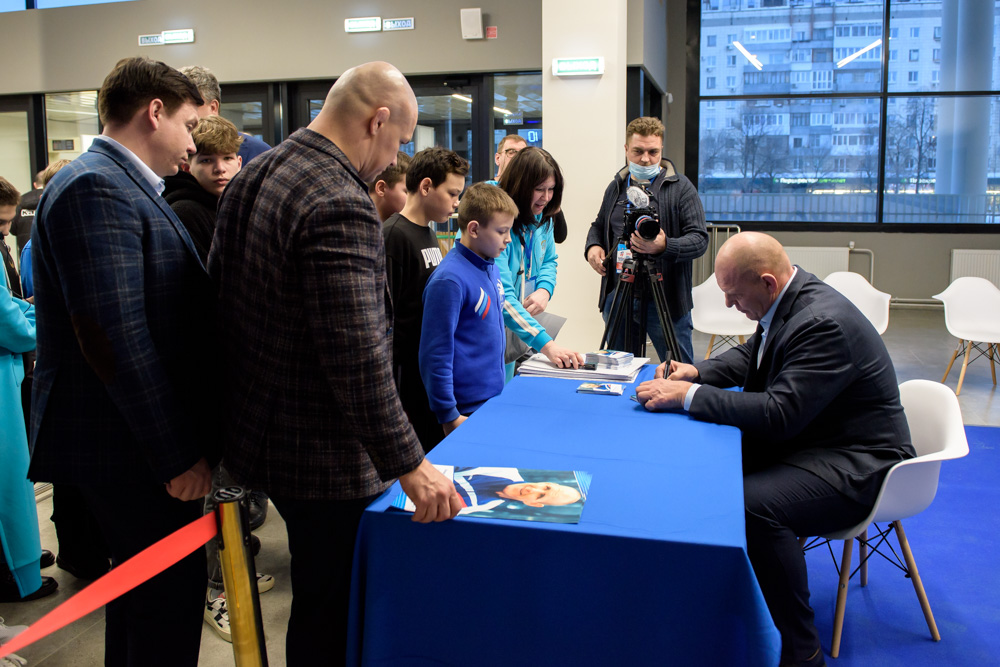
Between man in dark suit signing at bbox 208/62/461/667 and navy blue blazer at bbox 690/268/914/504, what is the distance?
946 mm

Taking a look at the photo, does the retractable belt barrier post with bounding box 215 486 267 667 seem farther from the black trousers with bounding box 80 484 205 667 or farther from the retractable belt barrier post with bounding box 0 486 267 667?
the black trousers with bounding box 80 484 205 667

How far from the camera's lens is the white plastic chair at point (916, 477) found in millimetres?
1892

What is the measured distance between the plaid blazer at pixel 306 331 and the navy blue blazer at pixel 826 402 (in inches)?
39.6

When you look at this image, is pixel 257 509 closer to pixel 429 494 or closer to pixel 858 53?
pixel 429 494

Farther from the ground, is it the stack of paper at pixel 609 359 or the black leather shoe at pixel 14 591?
the stack of paper at pixel 609 359

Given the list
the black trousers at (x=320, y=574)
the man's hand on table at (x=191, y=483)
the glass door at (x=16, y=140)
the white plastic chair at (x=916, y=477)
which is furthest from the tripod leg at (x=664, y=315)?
the glass door at (x=16, y=140)

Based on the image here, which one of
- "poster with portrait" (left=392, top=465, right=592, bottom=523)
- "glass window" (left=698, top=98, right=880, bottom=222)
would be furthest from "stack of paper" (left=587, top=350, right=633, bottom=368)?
"glass window" (left=698, top=98, right=880, bottom=222)

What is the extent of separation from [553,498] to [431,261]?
115cm

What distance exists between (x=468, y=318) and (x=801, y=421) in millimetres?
891

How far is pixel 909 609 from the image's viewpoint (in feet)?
7.52

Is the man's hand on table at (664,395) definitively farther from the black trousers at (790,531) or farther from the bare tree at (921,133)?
the bare tree at (921,133)

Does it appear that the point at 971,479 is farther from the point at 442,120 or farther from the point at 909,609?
the point at 442,120

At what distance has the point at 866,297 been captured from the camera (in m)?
5.09

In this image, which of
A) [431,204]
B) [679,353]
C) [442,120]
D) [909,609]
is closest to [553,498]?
[431,204]
